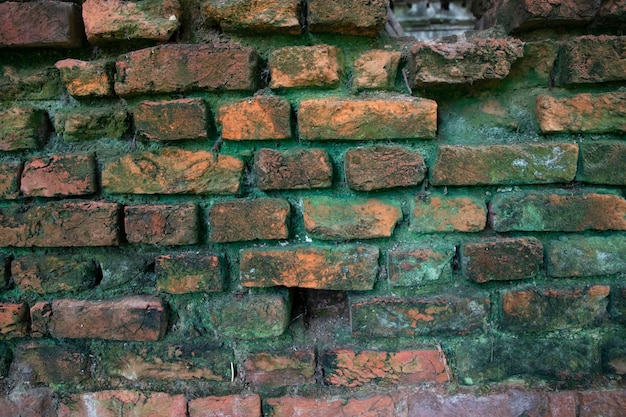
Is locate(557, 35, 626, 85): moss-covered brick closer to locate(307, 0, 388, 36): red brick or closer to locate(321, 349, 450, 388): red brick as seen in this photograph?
locate(307, 0, 388, 36): red brick

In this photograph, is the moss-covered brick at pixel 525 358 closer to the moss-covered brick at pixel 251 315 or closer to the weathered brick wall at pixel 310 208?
the weathered brick wall at pixel 310 208

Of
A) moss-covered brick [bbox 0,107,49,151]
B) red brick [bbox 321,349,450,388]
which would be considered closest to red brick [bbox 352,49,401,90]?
red brick [bbox 321,349,450,388]

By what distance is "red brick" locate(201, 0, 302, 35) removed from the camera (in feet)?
3.02

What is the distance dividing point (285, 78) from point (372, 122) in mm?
214

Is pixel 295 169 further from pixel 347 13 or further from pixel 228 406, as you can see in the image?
pixel 228 406

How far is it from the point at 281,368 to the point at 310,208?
1.24 ft

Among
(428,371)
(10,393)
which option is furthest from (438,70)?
(10,393)

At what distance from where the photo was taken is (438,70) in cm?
92

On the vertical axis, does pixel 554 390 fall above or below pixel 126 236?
below

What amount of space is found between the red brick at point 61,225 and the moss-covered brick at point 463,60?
29.6 inches

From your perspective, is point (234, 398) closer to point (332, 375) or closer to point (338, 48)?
point (332, 375)

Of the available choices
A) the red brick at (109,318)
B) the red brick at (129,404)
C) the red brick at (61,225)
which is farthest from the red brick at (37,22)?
the red brick at (129,404)

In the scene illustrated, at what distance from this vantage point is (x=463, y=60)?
0.91m

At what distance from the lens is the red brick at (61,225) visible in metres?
0.97
